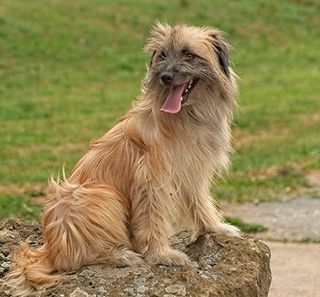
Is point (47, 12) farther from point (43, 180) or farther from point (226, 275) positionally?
point (226, 275)

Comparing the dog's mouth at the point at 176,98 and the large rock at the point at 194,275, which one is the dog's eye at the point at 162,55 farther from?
the large rock at the point at 194,275

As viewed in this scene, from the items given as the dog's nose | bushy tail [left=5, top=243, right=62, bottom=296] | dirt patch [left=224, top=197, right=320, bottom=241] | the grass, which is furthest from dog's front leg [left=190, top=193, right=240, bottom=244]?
the grass

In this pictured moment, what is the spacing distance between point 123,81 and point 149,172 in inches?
690

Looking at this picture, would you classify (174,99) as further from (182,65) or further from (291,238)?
(291,238)

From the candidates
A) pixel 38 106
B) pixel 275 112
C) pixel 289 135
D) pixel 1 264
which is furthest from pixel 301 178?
pixel 1 264

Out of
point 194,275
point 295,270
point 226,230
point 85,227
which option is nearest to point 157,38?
point 85,227

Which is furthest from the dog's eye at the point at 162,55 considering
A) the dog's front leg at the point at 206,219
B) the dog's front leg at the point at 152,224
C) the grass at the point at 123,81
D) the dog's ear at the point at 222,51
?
the grass at the point at 123,81

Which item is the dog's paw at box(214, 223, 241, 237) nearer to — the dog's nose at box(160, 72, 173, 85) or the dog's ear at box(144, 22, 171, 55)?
the dog's nose at box(160, 72, 173, 85)

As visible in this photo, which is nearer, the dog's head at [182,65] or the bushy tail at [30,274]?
the bushy tail at [30,274]

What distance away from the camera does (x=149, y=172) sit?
19.5 ft

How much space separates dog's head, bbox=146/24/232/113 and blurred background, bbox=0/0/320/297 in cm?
64

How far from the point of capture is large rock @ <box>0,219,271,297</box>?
5.64 meters

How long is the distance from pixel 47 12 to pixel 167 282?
22.1 m

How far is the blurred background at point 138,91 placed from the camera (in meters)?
12.4
